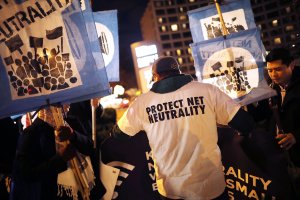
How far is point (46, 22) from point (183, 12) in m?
132

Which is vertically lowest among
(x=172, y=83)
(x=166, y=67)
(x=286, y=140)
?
(x=286, y=140)

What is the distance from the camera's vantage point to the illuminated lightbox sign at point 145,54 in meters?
21.6

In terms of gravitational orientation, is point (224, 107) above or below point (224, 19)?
below

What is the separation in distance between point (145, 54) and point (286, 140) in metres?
19.3

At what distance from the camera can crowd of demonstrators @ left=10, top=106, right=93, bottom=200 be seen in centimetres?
343

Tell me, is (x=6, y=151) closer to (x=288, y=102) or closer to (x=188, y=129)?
(x=188, y=129)

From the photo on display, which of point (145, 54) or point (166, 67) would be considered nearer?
point (166, 67)

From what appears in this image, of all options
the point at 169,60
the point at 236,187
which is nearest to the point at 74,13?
the point at 169,60

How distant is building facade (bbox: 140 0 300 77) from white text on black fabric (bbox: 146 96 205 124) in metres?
115

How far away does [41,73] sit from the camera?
362cm

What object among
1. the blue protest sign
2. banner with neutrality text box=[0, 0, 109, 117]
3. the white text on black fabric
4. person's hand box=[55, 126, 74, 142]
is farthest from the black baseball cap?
the blue protest sign

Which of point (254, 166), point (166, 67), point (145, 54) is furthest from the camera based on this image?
point (145, 54)

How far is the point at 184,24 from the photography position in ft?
430

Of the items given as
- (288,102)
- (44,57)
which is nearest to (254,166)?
(288,102)
